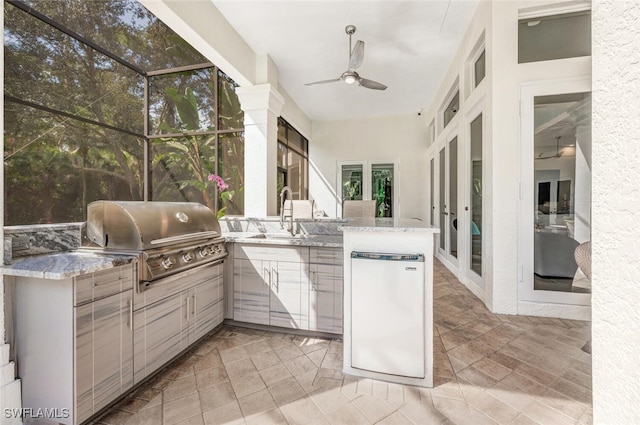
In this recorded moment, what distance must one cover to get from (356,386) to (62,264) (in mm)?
1923

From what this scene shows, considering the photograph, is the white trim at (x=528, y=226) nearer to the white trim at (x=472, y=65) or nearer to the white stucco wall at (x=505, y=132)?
the white stucco wall at (x=505, y=132)

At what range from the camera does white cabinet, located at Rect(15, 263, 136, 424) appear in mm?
1420

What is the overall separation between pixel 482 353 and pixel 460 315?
76cm

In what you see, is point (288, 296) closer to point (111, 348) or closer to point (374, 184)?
point (111, 348)

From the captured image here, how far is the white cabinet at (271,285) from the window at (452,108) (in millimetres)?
3835

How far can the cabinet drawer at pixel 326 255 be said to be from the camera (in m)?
2.39

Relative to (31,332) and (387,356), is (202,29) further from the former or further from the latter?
(387,356)

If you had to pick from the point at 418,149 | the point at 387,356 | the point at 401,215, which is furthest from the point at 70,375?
the point at 418,149

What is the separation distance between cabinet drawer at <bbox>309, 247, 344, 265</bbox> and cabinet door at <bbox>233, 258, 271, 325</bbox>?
0.47 meters

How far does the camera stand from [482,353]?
2205 millimetres

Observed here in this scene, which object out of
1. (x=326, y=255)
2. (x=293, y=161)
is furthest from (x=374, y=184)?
(x=326, y=255)

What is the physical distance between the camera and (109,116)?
511 cm
